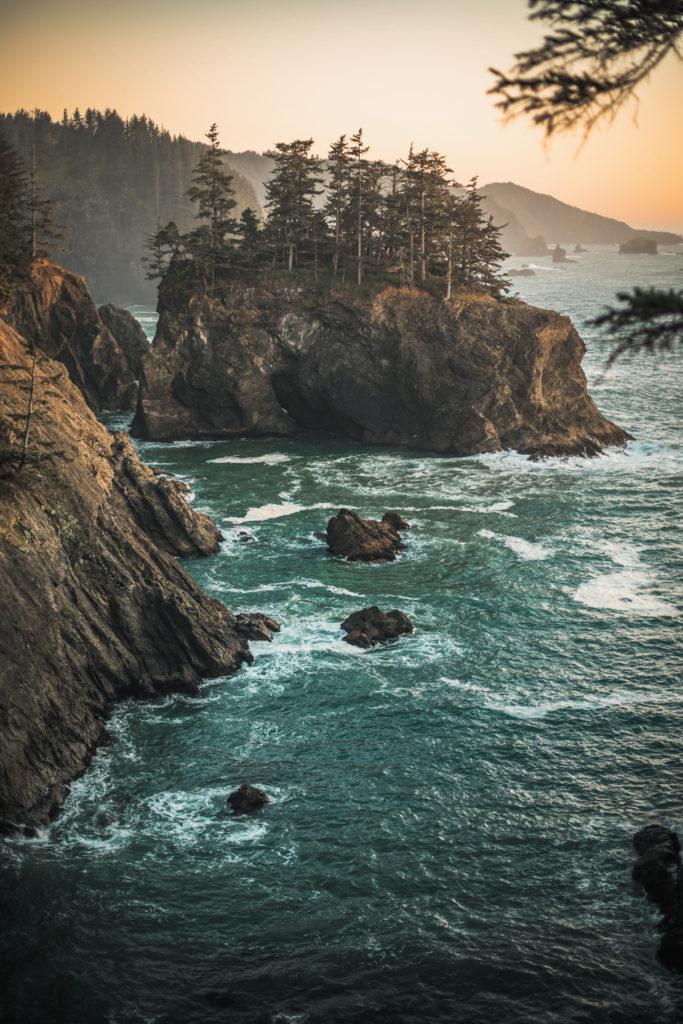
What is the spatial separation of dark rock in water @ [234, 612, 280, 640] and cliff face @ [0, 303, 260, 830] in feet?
0.91

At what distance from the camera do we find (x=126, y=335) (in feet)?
337

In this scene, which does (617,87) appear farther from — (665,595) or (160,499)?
(160,499)

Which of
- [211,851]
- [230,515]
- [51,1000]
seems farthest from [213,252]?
[51,1000]

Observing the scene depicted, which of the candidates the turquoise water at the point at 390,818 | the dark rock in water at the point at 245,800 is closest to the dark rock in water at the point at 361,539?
the turquoise water at the point at 390,818

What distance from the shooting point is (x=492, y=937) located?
78.8 feet

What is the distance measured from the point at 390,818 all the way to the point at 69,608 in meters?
15.6

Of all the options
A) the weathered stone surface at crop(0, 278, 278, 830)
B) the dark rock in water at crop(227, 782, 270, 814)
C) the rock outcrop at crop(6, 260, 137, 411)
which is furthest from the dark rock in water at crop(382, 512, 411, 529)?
the rock outcrop at crop(6, 260, 137, 411)

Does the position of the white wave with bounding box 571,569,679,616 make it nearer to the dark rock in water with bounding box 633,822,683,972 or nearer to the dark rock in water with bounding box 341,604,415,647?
the dark rock in water with bounding box 341,604,415,647

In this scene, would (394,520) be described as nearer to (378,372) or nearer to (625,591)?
(625,591)

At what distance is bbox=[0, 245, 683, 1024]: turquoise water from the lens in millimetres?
22516

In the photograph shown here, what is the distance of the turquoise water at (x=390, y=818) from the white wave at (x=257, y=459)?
2397 cm

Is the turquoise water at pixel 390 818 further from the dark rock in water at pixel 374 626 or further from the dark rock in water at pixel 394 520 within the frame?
the dark rock in water at pixel 394 520

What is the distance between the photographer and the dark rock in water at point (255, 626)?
41.2 m

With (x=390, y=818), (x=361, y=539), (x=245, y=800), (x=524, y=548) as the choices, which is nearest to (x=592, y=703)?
(x=390, y=818)
